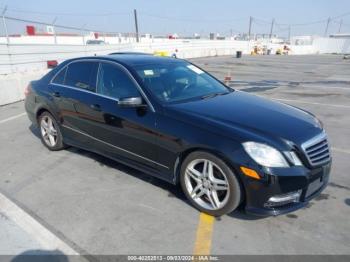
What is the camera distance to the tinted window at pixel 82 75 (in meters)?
4.36

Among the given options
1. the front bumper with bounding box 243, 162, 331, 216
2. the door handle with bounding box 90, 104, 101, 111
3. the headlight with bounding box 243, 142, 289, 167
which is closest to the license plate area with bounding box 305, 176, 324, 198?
the front bumper with bounding box 243, 162, 331, 216

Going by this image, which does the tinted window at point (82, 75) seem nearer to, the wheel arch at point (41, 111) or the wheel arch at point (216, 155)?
the wheel arch at point (41, 111)

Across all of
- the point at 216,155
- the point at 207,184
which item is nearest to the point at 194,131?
the point at 216,155

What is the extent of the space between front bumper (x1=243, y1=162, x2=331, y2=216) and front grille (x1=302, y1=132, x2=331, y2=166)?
0.28 ft

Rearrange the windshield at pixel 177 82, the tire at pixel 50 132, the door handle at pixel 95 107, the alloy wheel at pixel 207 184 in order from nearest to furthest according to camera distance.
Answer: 1. the alloy wheel at pixel 207 184
2. the windshield at pixel 177 82
3. the door handle at pixel 95 107
4. the tire at pixel 50 132

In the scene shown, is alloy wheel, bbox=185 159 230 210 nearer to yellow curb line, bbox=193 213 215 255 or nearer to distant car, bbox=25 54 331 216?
distant car, bbox=25 54 331 216

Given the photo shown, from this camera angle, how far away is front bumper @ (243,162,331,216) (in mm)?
2857

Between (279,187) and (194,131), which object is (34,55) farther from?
(279,187)

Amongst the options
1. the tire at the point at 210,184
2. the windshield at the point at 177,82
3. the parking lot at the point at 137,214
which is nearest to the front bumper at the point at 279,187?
the tire at the point at 210,184

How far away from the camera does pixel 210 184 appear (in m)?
3.25

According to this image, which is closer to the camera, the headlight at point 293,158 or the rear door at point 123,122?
the headlight at point 293,158

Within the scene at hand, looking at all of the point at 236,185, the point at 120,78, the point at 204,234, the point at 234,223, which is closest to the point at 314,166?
the point at 236,185

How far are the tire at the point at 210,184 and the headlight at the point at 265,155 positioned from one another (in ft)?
0.92

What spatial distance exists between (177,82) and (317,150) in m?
1.87
